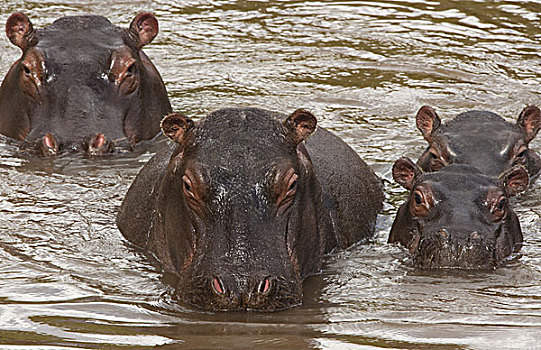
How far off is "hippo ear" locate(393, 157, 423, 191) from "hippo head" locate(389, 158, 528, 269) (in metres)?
0.33

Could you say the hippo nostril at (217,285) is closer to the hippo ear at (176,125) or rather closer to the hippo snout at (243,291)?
the hippo snout at (243,291)

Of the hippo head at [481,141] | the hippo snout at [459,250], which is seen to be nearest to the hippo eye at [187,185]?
the hippo snout at [459,250]

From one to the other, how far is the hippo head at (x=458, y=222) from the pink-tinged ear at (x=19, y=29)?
177 inches

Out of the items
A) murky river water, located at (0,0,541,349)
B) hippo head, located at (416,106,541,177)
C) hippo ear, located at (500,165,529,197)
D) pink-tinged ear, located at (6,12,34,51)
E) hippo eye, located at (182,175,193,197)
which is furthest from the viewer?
pink-tinged ear, located at (6,12,34,51)

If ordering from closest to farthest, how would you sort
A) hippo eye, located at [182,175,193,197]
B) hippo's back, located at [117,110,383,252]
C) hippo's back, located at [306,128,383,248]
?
1. hippo eye, located at [182,175,193,197]
2. hippo's back, located at [117,110,383,252]
3. hippo's back, located at [306,128,383,248]

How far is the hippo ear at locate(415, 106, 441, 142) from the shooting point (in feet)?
34.7

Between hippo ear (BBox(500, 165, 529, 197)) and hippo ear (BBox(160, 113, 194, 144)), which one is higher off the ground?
hippo ear (BBox(160, 113, 194, 144))

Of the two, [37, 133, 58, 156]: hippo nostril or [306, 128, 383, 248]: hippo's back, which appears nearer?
[306, 128, 383, 248]: hippo's back

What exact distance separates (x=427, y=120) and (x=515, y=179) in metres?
1.69

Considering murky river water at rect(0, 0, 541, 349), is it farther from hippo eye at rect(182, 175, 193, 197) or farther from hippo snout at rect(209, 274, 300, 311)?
hippo eye at rect(182, 175, 193, 197)

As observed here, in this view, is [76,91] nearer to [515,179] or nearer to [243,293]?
[515,179]

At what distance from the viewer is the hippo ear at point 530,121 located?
35.1 ft

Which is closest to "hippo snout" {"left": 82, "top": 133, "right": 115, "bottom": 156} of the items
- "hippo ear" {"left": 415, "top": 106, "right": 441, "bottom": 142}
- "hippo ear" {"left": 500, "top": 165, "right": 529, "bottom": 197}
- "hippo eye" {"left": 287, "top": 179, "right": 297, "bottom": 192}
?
"hippo ear" {"left": 415, "top": 106, "right": 441, "bottom": 142}

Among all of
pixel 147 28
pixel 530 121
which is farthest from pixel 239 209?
pixel 147 28
